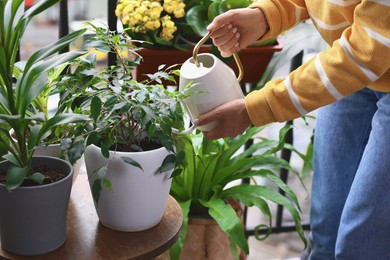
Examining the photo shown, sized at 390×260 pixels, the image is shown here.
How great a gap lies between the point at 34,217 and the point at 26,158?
0.37 feet

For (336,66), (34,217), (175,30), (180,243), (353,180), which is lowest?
(180,243)

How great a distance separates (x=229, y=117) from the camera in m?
1.30

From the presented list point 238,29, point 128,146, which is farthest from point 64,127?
point 238,29

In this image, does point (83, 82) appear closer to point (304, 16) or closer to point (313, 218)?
point (304, 16)

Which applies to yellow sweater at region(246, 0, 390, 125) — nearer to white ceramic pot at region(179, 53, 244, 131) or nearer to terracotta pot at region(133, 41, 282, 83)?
white ceramic pot at region(179, 53, 244, 131)

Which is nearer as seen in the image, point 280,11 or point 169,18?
point 280,11

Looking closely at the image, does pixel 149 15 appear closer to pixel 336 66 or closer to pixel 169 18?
pixel 169 18

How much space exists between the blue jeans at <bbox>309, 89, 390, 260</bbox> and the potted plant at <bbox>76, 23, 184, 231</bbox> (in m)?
0.42

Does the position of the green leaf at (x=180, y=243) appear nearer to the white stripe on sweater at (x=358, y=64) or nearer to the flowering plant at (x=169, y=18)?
the flowering plant at (x=169, y=18)

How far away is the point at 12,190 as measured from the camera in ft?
3.53

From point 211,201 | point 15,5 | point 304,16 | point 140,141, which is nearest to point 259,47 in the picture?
point 304,16

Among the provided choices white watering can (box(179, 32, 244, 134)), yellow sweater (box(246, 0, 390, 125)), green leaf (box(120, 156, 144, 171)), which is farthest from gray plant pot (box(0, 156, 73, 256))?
yellow sweater (box(246, 0, 390, 125))

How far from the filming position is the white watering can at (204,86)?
4.20ft

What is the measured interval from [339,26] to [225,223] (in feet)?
2.04
